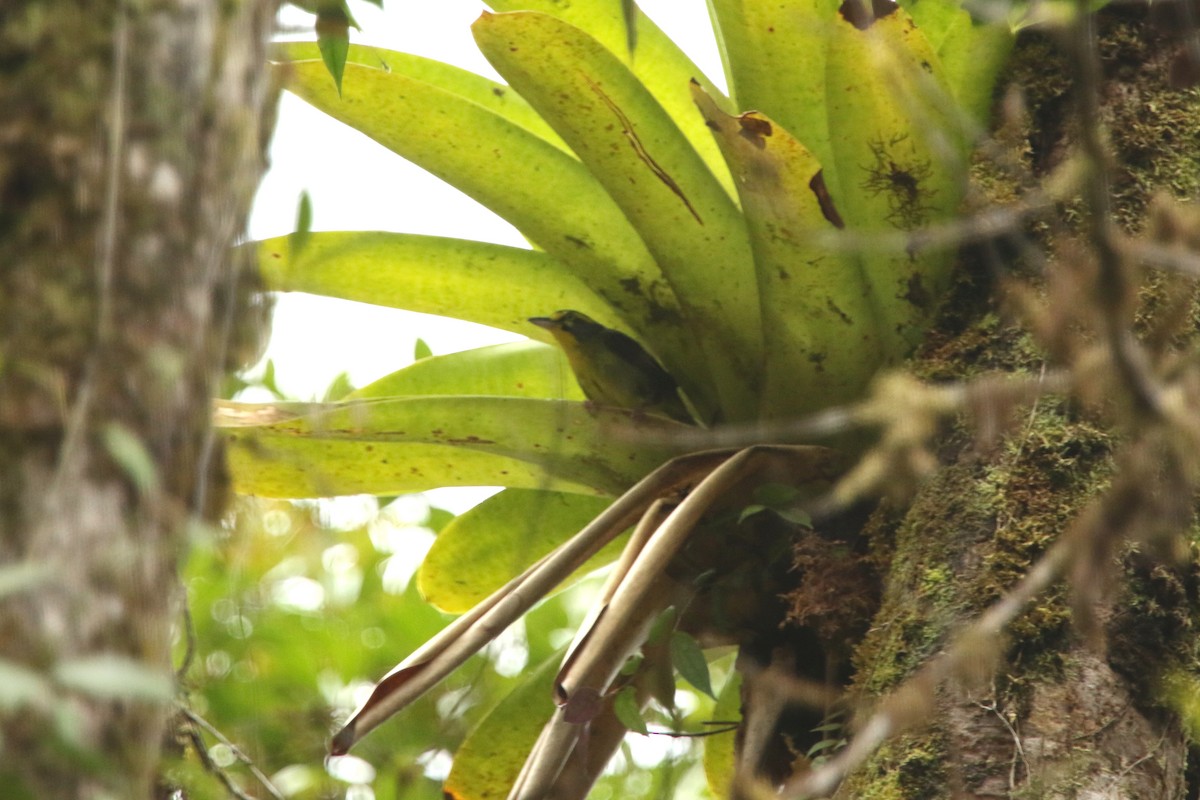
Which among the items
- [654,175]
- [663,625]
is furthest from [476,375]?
[663,625]

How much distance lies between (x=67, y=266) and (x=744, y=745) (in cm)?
93

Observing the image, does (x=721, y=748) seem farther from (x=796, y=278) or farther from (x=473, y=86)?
(x=473, y=86)

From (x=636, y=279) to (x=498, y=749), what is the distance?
0.64m

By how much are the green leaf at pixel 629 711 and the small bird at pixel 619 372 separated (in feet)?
1.20

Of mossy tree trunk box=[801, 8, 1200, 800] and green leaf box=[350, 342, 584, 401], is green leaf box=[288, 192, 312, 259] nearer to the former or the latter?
mossy tree trunk box=[801, 8, 1200, 800]

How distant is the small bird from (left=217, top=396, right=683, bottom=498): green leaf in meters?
0.04

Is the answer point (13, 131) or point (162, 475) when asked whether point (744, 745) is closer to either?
point (162, 475)

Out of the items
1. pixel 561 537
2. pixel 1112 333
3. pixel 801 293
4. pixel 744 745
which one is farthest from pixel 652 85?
pixel 1112 333

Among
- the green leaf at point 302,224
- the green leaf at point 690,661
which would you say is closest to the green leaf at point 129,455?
the green leaf at point 302,224

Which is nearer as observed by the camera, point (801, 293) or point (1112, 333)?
point (1112, 333)

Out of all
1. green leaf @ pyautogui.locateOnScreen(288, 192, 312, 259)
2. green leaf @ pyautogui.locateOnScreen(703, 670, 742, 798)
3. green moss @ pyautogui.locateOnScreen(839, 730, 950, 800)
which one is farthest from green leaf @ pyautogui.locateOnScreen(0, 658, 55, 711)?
green leaf @ pyautogui.locateOnScreen(703, 670, 742, 798)

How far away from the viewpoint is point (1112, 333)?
608 millimetres

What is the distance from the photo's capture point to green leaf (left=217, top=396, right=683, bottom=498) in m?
1.47

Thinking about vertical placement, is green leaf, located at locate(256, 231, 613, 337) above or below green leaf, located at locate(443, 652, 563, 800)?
above
